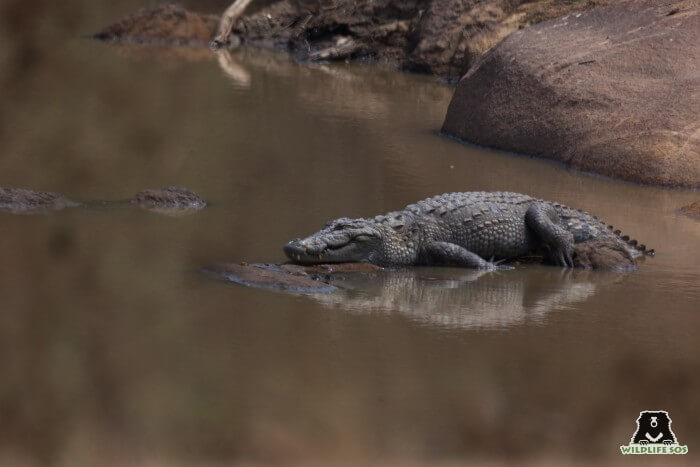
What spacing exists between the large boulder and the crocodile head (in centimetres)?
377

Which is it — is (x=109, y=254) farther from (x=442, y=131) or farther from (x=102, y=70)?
(x=102, y=70)

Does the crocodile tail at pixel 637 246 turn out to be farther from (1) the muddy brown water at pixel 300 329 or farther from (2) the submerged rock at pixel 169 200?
(2) the submerged rock at pixel 169 200

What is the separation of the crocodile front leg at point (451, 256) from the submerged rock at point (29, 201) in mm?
2466

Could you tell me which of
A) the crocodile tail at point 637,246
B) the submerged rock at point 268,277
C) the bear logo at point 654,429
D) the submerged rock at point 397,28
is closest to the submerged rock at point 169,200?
the submerged rock at point 268,277

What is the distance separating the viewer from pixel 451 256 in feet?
23.3

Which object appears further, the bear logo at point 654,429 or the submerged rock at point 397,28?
the submerged rock at point 397,28

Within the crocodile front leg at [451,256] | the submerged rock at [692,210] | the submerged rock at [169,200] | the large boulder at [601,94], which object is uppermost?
the large boulder at [601,94]

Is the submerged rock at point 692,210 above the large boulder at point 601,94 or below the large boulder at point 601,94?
below

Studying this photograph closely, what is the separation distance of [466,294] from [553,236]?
3.47ft

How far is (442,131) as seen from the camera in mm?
12352

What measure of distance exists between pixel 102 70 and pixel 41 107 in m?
3.55

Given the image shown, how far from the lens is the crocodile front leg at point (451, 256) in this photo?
709 centimetres

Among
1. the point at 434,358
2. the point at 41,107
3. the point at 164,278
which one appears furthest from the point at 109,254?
the point at 41,107

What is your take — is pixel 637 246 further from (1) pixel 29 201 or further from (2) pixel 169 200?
(1) pixel 29 201
